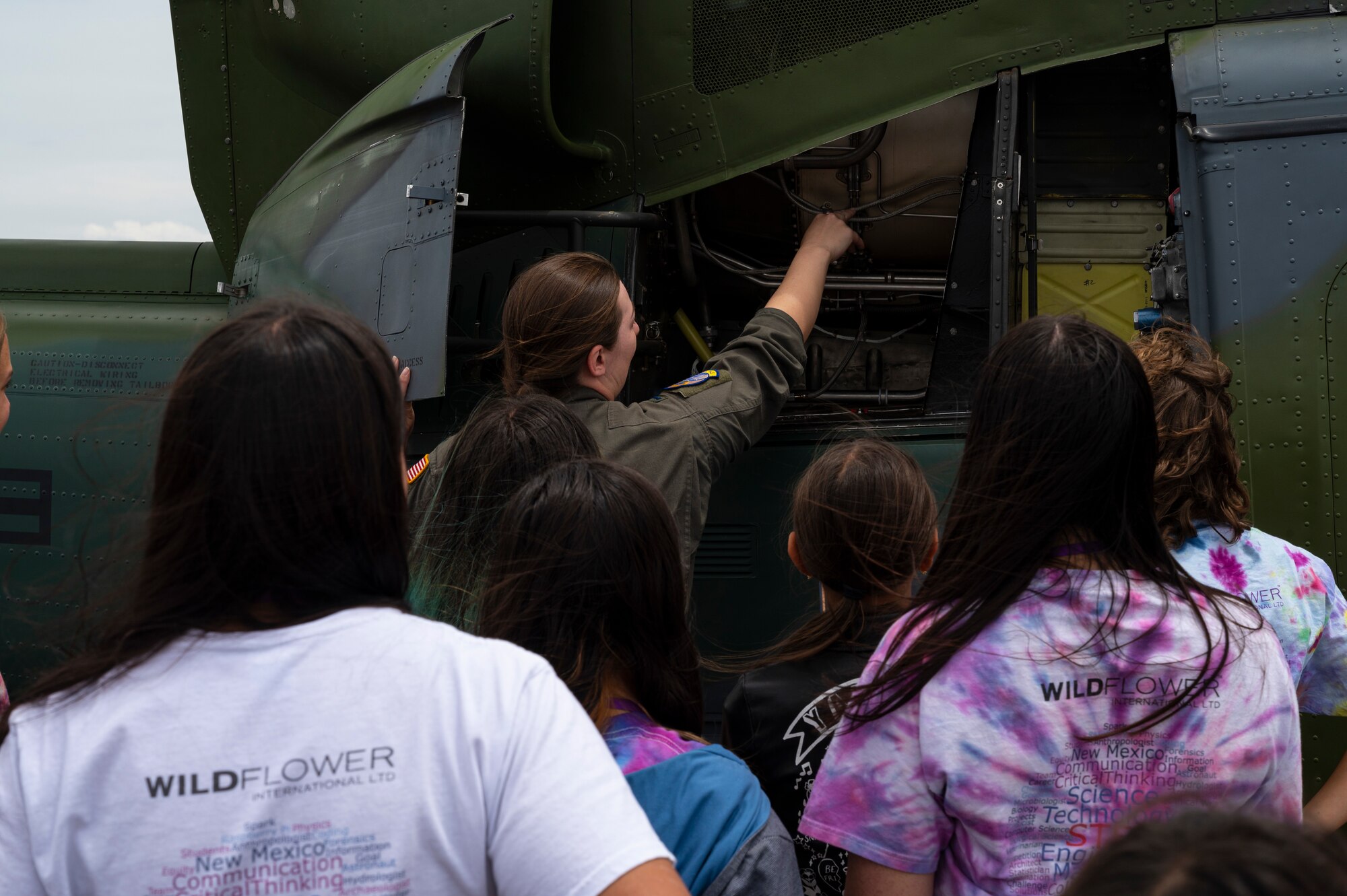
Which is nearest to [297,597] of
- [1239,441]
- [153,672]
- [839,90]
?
[153,672]

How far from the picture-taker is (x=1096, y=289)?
3.82 meters

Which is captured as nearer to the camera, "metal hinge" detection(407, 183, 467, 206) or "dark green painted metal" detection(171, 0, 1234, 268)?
"metal hinge" detection(407, 183, 467, 206)

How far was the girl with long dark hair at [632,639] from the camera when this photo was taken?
1.45m

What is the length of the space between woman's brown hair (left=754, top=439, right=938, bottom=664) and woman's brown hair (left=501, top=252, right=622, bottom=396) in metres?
0.83

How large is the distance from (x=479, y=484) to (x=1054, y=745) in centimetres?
111

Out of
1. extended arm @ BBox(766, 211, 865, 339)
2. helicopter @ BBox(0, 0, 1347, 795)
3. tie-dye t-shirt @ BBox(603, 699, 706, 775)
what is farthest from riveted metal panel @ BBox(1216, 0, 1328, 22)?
tie-dye t-shirt @ BBox(603, 699, 706, 775)

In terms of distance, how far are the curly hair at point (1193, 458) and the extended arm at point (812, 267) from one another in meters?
1.25

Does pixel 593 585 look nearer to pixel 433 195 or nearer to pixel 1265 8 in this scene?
pixel 433 195

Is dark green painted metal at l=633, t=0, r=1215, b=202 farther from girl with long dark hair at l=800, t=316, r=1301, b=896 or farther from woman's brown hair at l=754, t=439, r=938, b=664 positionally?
girl with long dark hair at l=800, t=316, r=1301, b=896

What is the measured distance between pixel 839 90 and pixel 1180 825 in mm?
3307

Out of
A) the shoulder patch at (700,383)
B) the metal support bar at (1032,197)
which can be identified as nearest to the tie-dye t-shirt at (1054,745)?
the shoulder patch at (700,383)

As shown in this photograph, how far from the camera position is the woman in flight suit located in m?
2.62

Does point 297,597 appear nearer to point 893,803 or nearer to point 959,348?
point 893,803

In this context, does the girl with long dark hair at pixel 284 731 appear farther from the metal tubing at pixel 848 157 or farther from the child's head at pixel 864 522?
the metal tubing at pixel 848 157
